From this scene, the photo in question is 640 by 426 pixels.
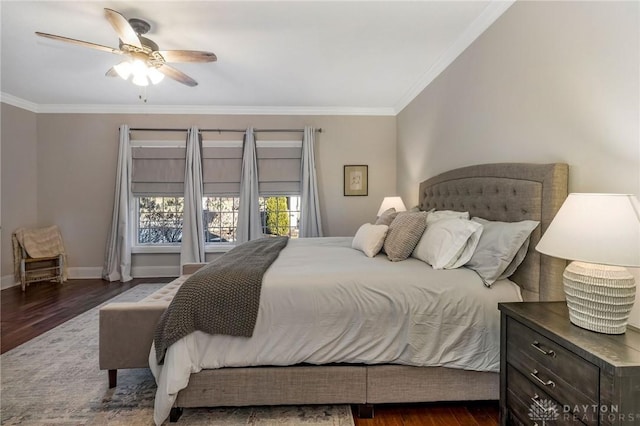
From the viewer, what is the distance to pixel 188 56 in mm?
2514

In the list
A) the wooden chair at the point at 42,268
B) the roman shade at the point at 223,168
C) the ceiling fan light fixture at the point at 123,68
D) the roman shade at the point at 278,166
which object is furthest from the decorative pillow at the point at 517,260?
the wooden chair at the point at 42,268

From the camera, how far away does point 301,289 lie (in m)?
1.71

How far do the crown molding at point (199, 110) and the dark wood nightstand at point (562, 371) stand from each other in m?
3.83

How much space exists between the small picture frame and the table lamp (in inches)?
142

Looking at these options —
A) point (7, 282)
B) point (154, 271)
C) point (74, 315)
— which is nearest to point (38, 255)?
point (7, 282)

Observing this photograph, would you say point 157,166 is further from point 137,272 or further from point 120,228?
point 137,272

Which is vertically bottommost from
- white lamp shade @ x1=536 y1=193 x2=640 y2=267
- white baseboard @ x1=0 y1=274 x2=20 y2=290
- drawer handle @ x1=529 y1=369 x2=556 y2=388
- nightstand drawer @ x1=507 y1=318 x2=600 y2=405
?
white baseboard @ x1=0 y1=274 x2=20 y2=290

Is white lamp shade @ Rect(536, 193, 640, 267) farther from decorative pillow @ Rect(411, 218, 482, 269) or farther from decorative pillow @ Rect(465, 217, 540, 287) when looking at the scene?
decorative pillow @ Rect(411, 218, 482, 269)

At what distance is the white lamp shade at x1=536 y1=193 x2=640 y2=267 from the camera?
1.07 metres

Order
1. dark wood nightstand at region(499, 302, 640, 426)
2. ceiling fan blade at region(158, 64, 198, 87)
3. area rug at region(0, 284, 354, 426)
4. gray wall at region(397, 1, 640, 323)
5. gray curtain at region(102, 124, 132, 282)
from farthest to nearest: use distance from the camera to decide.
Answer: gray curtain at region(102, 124, 132, 282) → ceiling fan blade at region(158, 64, 198, 87) → area rug at region(0, 284, 354, 426) → gray wall at region(397, 1, 640, 323) → dark wood nightstand at region(499, 302, 640, 426)

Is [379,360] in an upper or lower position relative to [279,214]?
lower

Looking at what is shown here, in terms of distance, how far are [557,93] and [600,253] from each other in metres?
1.08

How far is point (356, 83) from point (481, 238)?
2541 millimetres

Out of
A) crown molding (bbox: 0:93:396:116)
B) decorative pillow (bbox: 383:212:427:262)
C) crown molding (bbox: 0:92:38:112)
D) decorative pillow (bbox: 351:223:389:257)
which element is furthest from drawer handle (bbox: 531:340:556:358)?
crown molding (bbox: 0:92:38:112)
